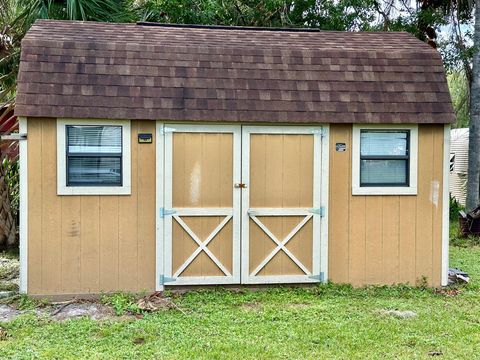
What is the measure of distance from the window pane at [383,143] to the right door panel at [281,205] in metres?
0.56

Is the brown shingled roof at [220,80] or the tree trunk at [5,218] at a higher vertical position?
the brown shingled roof at [220,80]

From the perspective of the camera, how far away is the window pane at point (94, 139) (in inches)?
213

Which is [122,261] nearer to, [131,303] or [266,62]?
[131,303]

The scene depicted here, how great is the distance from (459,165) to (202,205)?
39.8 feet

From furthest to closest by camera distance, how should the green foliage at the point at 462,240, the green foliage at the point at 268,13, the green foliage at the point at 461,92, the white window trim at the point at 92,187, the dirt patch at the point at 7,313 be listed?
the green foliage at the point at 461,92 < the green foliage at the point at 268,13 < the green foliage at the point at 462,240 < the white window trim at the point at 92,187 < the dirt patch at the point at 7,313

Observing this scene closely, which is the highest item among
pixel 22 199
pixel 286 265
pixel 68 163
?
pixel 68 163

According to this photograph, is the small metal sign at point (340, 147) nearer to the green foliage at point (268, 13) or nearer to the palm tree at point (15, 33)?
the palm tree at point (15, 33)

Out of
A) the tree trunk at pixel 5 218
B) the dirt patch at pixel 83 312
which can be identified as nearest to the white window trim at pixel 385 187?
the dirt patch at pixel 83 312

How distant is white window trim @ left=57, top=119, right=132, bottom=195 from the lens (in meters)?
5.36

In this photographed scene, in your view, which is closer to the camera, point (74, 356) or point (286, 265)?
point (74, 356)

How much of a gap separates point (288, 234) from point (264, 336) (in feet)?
5.31

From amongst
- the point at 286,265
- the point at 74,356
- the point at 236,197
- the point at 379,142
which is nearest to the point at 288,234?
the point at 286,265

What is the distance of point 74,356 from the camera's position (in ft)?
12.9

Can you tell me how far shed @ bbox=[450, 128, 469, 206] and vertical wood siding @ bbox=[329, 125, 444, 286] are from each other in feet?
32.8
